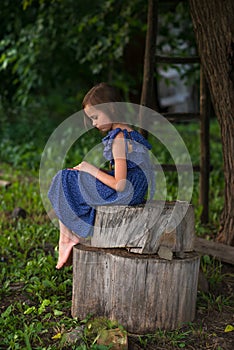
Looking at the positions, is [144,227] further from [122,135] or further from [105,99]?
[105,99]

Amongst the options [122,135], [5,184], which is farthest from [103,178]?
[5,184]

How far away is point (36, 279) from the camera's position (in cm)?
367

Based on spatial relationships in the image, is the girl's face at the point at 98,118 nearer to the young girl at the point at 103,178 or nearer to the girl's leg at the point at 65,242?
the young girl at the point at 103,178

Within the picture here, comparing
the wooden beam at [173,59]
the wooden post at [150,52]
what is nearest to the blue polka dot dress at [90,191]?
the wooden post at [150,52]

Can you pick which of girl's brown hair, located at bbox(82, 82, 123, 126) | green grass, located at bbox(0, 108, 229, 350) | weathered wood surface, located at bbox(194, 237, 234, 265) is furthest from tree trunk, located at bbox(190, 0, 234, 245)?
girl's brown hair, located at bbox(82, 82, 123, 126)

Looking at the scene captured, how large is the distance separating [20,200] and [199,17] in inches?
106

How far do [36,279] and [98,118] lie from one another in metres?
1.21

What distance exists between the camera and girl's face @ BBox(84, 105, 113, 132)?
317 cm

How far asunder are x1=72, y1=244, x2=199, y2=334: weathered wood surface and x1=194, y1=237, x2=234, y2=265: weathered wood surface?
3.17ft

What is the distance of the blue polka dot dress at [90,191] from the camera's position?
3158mm

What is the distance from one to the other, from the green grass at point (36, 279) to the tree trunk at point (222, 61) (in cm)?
66

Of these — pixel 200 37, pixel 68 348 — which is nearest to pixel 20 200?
pixel 200 37

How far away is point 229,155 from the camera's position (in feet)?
13.6

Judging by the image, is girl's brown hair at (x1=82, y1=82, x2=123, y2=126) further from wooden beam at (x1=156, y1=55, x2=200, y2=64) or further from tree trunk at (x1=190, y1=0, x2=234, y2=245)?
wooden beam at (x1=156, y1=55, x2=200, y2=64)
